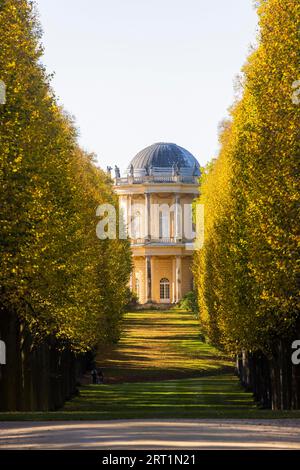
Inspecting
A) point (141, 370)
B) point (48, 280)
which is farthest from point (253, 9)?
point (141, 370)

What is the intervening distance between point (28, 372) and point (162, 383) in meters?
25.2

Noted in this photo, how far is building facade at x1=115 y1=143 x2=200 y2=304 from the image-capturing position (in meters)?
152

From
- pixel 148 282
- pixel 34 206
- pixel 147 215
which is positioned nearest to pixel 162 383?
pixel 34 206

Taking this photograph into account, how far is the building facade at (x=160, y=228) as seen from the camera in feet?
498

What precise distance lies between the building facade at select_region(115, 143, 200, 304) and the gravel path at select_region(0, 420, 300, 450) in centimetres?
12239

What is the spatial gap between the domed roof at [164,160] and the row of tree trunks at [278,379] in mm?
108407

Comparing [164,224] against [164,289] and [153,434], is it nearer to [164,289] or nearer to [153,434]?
[164,289]

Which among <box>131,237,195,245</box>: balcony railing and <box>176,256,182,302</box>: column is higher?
<box>131,237,195,245</box>: balcony railing

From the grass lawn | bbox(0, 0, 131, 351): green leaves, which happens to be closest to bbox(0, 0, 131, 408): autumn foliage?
bbox(0, 0, 131, 351): green leaves

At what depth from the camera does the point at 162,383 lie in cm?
6538

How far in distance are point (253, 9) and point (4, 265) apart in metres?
15.0

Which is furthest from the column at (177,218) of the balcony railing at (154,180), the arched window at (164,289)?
the arched window at (164,289)

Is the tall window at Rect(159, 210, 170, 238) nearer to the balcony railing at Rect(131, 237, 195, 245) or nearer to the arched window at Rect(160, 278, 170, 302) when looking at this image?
the balcony railing at Rect(131, 237, 195, 245)

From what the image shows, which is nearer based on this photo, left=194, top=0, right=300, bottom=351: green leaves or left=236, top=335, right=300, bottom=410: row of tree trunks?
left=194, top=0, right=300, bottom=351: green leaves
